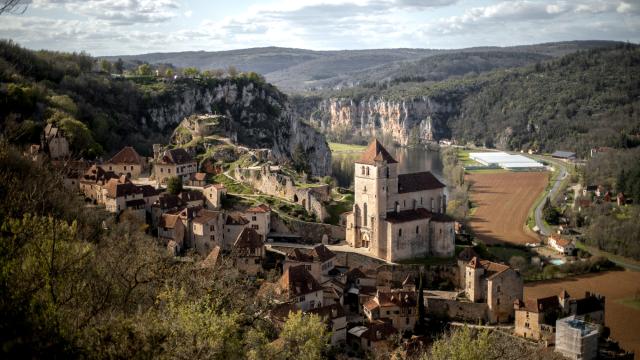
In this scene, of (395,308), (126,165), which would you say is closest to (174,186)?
(126,165)

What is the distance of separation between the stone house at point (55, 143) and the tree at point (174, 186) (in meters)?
9.97

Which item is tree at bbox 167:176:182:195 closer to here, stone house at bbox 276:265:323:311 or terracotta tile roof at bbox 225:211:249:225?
terracotta tile roof at bbox 225:211:249:225

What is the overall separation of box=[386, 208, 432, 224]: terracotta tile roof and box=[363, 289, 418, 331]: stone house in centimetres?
580

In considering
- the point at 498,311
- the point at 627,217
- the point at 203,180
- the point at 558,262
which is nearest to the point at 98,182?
the point at 203,180

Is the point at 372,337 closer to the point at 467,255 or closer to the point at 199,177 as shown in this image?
the point at 467,255

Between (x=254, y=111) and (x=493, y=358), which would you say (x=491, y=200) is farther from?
(x=493, y=358)

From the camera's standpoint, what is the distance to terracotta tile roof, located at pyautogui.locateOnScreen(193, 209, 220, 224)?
3812 centimetres

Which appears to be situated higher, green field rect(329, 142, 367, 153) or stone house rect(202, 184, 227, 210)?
stone house rect(202, 184, 227, 210)

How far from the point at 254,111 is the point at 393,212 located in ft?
188

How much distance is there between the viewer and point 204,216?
38.6 m

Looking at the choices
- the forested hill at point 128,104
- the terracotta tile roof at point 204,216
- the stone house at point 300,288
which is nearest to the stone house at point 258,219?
the terracotta tile roof at point 204,216

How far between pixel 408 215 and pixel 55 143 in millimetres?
28130

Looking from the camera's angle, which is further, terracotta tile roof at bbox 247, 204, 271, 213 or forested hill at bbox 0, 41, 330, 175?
forested hill at bbox 0, 41, 330, 175

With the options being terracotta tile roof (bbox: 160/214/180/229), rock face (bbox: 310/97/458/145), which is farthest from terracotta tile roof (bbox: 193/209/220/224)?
rock face (bbox: 310/97/458/145)
